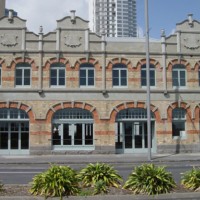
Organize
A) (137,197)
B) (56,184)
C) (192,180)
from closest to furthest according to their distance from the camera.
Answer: (56,184)
(137,197)
(192,180)

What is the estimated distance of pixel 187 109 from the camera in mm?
31062

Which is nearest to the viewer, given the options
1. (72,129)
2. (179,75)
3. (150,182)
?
(150,182)

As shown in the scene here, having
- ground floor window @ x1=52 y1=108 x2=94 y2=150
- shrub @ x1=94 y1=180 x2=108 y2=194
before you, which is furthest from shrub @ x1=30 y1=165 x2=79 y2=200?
ground floor window @ x1=52 y1=108 x2=94 y2=150

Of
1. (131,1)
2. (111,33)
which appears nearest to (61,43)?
(111,33)

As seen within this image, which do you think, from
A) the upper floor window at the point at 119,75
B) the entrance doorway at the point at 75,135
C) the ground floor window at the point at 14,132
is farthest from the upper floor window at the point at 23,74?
the upper floor window at the point at 119,75

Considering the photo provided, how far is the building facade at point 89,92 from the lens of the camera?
29.6m

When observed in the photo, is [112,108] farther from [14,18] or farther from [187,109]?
[14,18]

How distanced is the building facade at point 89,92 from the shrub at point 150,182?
65.0 ft

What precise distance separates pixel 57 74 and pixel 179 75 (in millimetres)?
10282

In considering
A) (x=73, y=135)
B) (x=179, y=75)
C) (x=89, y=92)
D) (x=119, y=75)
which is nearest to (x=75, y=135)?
(x=73, y=135)

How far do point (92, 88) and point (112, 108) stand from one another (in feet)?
7.51

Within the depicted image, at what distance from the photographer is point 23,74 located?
30047 millimetres

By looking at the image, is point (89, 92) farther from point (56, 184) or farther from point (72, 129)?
point (56, 184)

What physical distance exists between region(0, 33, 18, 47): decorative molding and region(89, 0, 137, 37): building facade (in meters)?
95.2
